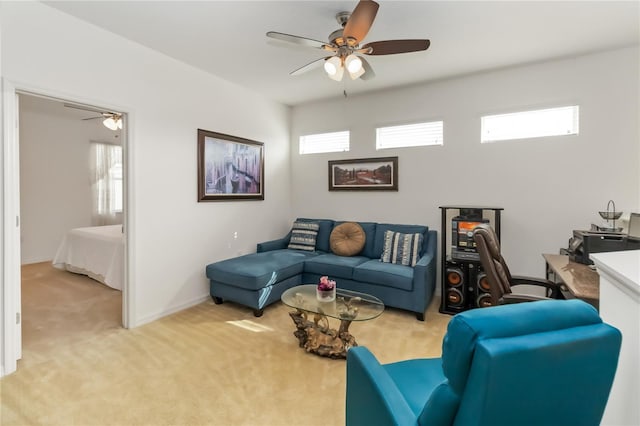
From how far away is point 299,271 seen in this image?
3.78m

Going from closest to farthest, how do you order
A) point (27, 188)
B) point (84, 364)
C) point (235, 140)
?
point (84, 364)
point (235, 140)
point (27, 188)

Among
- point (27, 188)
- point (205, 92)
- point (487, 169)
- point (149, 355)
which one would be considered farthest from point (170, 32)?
point (27, 188)

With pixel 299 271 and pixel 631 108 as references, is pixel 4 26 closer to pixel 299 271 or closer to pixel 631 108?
pixel 299 271

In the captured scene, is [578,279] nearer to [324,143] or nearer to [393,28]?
[393,28]

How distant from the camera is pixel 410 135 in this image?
4094mm

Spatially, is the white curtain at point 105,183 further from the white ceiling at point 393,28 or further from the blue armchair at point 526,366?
the blue armchair at point 526,366

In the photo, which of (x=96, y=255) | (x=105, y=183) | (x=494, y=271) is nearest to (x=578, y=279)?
(x=494, y=271)

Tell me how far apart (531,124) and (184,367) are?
4.10 m

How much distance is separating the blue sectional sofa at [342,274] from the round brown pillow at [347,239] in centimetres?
7

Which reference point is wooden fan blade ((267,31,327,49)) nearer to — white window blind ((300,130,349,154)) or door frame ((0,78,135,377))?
door frame ((0,78,135,377))

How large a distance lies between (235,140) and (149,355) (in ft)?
8.64

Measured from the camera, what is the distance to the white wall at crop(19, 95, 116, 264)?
534 cm

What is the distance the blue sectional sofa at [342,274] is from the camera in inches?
125

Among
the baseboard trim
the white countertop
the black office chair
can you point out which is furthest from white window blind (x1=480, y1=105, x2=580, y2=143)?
the baseboard trim
